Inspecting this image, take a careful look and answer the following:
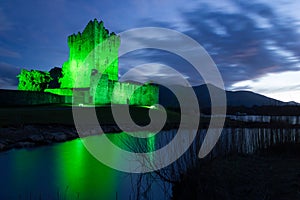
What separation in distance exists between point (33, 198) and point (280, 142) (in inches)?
252

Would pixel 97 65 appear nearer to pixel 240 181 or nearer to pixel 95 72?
pixel 95 72

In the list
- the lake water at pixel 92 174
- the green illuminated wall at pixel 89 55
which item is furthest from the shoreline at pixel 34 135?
the green illuminated wall at pixel 89 55

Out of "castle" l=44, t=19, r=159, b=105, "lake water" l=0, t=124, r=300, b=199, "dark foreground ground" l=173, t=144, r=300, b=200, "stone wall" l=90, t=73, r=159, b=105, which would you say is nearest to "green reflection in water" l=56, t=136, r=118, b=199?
"lake water" l=0, t=124, r=300, b=199

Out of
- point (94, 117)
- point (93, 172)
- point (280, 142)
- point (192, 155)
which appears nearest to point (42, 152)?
point (93, 172)

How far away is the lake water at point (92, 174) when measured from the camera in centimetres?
562

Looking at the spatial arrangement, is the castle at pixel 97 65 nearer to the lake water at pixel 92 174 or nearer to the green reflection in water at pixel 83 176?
the green reflection in water at pixel 83 176

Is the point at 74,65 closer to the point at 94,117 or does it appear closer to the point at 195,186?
the point at 94,117

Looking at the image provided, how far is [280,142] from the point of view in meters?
7.20

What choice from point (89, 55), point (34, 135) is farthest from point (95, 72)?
point (34, 135)

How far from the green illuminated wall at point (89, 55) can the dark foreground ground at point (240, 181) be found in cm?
3814

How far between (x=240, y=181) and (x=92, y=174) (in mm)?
4823

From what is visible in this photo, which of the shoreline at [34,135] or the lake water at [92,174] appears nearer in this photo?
the lake water at [92,174]

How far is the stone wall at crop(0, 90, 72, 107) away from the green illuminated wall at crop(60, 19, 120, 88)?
37.1 feet

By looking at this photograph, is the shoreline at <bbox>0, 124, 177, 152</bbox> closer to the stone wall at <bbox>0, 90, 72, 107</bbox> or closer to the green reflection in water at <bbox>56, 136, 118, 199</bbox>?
the green reflection in water at <bbox>56, 136, 118, 199</bbox>
